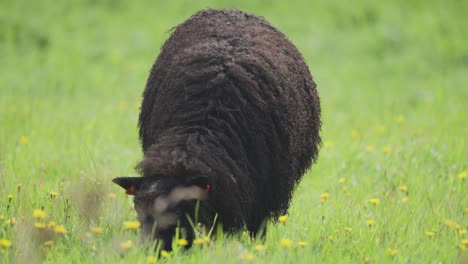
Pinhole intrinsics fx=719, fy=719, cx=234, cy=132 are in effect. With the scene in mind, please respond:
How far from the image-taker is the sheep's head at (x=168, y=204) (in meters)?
4.17

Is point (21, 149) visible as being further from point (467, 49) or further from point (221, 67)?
point (467, 49)

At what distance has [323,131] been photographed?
988 cm

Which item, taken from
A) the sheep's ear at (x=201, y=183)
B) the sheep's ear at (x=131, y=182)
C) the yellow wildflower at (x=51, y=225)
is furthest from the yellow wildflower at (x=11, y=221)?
the sheep's ear at (x=201, y=183)

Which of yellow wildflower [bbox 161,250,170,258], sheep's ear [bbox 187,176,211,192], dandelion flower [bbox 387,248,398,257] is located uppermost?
sheep's ear [bbox 187,176,211,192]

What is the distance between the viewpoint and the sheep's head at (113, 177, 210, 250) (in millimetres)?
4172

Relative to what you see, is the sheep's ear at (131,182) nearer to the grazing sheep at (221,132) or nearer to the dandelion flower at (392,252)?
the grazing sheep at (221,132)

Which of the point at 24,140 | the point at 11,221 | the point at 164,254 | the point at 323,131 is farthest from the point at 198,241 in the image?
the point at 323,131

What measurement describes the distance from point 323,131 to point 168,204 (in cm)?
593

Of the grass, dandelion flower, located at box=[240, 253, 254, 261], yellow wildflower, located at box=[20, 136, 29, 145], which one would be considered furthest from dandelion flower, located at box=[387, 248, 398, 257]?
yellow wildflower, located at box=[20, 136, 29, 145]

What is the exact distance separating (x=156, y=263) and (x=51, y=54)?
10014 millimetres

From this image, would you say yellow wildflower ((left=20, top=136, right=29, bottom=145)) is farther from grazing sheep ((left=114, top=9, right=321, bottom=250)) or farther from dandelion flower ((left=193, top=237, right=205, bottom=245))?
dandelion flower ((left=193, top=237, right=205, bottom=245))

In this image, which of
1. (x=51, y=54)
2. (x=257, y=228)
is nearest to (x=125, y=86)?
(x=51, y=54)

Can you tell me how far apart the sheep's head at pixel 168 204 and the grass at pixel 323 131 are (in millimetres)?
136

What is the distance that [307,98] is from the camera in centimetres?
566
